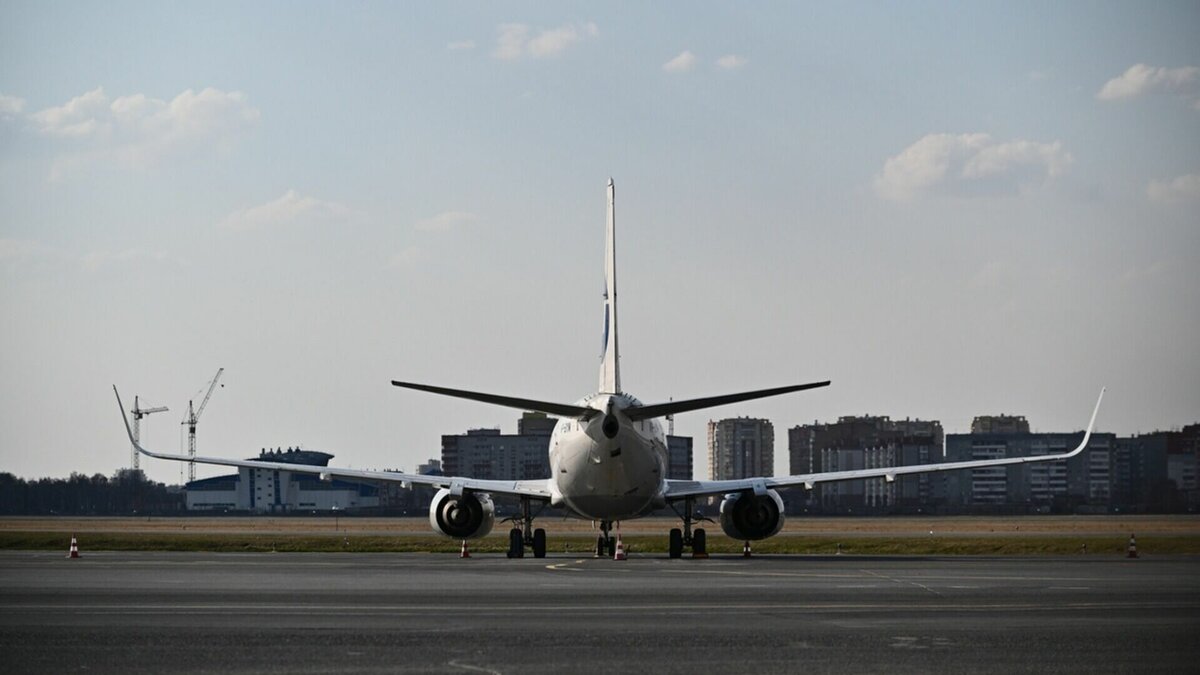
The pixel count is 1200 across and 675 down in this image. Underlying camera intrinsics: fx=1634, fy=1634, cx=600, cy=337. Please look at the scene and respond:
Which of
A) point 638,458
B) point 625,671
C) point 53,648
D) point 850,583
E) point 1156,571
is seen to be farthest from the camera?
point 638,458

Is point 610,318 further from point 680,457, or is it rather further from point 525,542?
point 680,457

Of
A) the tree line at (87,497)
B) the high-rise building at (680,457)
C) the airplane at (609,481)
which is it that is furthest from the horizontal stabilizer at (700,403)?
the tree line at (87,497)

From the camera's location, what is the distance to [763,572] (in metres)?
36.2

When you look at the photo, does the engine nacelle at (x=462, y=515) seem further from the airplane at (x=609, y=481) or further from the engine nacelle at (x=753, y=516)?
the engine nacelle at (x=753, y=516)

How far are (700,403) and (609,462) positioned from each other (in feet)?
19.0

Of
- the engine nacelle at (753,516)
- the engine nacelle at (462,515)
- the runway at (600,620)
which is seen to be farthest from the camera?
the engine nacelle at (462,515)

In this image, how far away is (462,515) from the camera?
164 feet

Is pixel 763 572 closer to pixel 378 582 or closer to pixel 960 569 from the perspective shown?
pixel 960 569

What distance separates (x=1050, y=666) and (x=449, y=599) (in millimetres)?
11880

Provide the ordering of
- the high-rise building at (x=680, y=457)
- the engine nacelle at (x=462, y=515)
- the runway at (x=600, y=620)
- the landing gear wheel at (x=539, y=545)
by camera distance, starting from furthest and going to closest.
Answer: the high-rise building at (x=680, y=457), the engine nacelle at (x=462, y=515), the landing gear wheel at (x=539, y=545), the runway at (x=600, y=620)

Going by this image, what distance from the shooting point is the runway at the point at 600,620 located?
16.5m

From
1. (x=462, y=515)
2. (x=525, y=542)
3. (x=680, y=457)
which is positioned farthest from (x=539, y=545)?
(x=680, y=457)

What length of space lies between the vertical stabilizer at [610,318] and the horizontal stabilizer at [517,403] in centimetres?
408

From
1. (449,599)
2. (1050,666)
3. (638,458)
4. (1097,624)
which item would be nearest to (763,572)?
(638,458)
